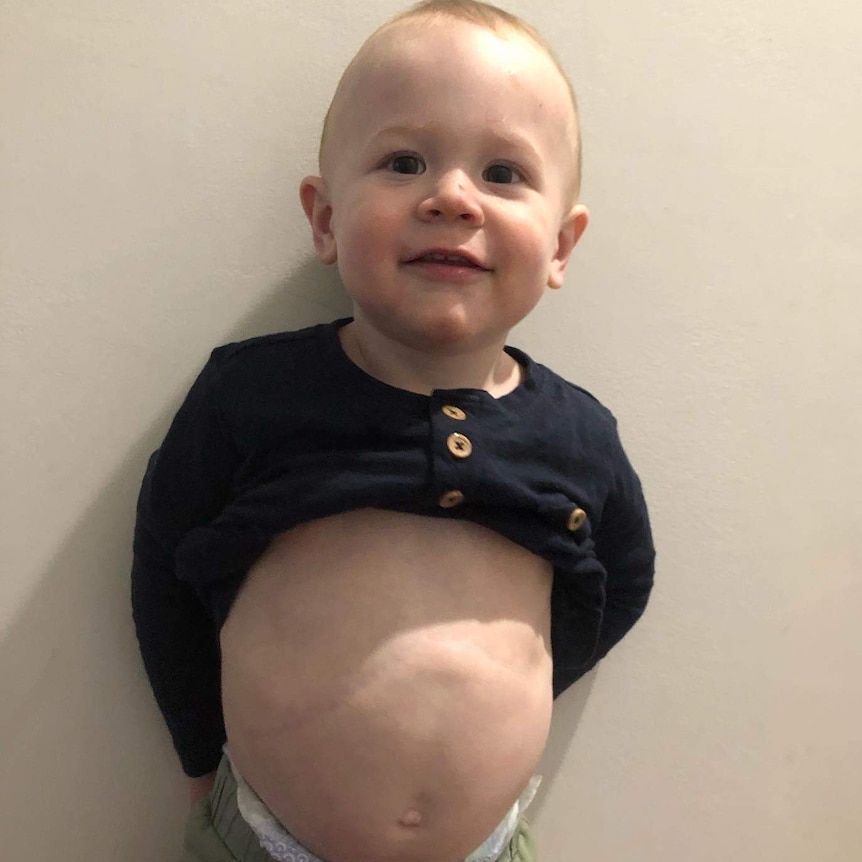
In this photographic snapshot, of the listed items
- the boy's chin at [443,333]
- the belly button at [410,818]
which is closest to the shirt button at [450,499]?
the boy's chin at [443,333]

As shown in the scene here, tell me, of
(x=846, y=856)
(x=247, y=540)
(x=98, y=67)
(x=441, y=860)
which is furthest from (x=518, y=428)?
(x=846, y=856)

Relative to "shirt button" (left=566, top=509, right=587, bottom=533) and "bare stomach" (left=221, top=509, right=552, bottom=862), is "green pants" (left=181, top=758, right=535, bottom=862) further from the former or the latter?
"shirt button" (left=566, top=509, right=587, bottom=533)

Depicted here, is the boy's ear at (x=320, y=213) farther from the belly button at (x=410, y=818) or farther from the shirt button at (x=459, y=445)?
the belly button at (x=410, y=818)

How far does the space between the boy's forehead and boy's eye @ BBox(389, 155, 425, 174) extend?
1.4 inches

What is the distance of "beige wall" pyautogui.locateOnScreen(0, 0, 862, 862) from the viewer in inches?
27.0

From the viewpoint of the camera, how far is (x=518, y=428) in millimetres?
646

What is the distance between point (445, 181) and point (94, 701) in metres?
0.54

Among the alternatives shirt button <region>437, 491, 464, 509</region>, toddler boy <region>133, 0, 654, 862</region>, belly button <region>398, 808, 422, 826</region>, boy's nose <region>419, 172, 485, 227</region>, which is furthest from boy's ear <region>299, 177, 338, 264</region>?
belly button <region>398, 808, 422, 826</region>

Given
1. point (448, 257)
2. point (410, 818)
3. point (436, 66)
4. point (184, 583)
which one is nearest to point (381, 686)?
point (410, 818)

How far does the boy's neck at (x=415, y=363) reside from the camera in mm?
654

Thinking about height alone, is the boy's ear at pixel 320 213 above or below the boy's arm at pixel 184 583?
above

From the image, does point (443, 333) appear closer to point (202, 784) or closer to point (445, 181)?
point (445, 181)

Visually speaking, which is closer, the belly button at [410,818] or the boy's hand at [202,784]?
the belly button at [410,818]

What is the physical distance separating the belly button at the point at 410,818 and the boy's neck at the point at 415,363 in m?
0.32
